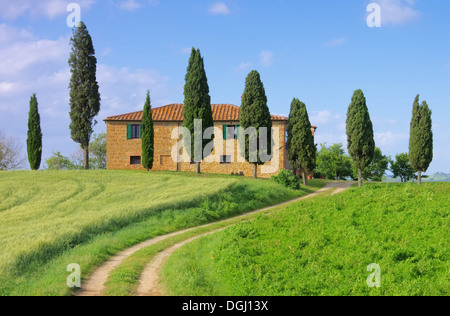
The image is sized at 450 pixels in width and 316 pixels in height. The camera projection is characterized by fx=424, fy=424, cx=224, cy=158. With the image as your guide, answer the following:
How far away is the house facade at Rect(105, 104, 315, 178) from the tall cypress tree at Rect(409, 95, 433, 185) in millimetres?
13747

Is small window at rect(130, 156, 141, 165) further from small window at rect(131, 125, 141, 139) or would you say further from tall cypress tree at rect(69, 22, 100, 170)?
tall cypress tree at rect(69, 22, 100, 170)

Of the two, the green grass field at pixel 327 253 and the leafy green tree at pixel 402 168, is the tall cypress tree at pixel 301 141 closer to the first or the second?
the green grass field at pixel 327 253

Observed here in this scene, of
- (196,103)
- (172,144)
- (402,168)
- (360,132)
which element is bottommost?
(402,168)

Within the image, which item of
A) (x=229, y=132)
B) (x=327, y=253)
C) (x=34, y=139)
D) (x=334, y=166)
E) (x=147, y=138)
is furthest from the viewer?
(x=334, y=166)

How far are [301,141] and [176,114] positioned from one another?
1712 cm

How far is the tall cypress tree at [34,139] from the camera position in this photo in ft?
158

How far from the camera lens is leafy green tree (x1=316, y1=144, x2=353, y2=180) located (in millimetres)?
61312

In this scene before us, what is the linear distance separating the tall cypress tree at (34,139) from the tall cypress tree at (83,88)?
13.7 ft

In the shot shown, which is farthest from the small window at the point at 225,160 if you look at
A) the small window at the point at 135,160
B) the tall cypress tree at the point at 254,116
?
the small window at the point at 135,160

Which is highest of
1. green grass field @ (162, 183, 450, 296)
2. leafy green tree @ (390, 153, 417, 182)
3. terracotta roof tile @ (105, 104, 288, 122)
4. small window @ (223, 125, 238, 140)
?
terracotta roof tile @ (105, 104, 288, 122)

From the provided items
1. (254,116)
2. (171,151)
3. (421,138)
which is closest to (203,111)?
(254,116)

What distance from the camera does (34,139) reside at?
48.1 metres

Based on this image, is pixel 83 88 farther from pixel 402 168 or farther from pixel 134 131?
pixel 402 168

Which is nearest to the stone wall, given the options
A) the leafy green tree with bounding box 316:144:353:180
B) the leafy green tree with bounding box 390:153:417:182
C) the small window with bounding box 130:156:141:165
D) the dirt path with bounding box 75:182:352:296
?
the small window with bounding box 130:156:141:165
